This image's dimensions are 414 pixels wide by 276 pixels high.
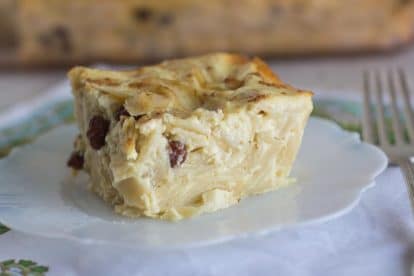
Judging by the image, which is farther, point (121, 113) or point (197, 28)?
point (197, 28)

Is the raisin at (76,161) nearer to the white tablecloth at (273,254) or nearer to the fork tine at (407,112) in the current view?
the white tablecloth at (273,254)

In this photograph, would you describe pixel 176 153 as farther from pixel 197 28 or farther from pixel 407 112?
pixel 197 28

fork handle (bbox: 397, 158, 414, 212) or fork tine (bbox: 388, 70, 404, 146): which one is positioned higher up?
fork tine (bbox: 388, 70, 404, 146)

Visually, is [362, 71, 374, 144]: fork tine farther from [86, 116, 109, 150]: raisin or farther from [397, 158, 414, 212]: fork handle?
[86, 116, 109, 150]: raisin

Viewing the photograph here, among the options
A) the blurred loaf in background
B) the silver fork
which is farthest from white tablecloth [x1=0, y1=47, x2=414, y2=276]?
the blurred loaf in background

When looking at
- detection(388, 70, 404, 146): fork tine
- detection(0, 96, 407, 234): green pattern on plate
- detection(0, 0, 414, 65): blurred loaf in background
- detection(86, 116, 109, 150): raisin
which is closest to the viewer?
detection(86, 116, 109, 150): raisin

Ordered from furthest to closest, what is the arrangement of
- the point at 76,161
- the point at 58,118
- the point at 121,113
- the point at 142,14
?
the point at 142,14 → the point at 58,118 → the point at 76,161 → the point at 121,113

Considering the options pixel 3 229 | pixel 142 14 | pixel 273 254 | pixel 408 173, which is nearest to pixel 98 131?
pixel 3 229
